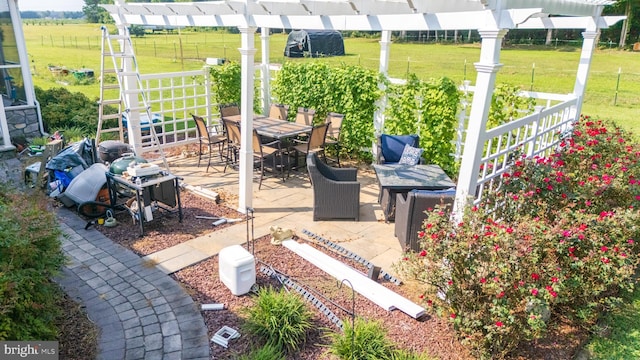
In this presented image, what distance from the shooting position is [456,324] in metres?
3.15

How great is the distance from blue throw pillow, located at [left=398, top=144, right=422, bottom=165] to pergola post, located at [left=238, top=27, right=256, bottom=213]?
2183 mm

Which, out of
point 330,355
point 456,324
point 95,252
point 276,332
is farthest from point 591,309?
point 95,252

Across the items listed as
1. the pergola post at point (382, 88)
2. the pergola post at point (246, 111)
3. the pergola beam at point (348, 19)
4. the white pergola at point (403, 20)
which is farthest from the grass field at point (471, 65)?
the pergola post at point (246, 111)

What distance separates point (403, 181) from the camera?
5301mm

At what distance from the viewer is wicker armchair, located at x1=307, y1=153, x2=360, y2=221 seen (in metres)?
5.25

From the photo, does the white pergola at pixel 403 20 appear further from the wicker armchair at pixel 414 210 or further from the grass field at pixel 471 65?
the grass field at pixel 471 65

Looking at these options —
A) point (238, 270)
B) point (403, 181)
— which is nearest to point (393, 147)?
point (403, 181)

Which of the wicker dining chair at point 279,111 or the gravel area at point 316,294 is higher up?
the wicker dining chair at point 279,111

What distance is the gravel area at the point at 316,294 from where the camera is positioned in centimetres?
331

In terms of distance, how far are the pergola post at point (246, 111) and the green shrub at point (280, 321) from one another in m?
2.05

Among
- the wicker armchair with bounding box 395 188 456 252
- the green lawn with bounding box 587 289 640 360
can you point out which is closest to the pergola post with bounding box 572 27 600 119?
the wicker armchair with bounding box 395 188 456 252

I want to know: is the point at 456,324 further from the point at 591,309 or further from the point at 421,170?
the point at 421,170

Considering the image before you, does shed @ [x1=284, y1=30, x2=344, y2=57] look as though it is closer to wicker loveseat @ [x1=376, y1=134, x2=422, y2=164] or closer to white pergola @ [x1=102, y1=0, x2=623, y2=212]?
white pergola @ [x1=102, y1=0, x2=623, y2=212]

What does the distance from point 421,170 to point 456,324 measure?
286cm
